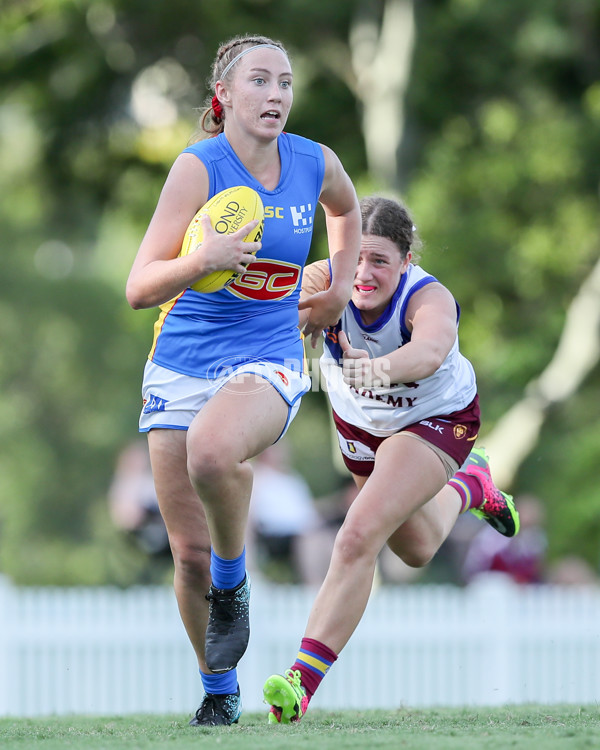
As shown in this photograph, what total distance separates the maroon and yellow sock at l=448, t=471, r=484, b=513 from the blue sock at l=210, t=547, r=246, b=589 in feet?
5.11

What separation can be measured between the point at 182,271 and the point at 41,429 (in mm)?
24475

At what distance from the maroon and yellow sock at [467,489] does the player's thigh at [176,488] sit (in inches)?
61.2

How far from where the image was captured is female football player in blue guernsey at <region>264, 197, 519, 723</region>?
4293 mm

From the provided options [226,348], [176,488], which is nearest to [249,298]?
[226,348]

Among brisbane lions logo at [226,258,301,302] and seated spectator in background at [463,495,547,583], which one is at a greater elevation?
brisbane lions logo at [226,258,301,302]

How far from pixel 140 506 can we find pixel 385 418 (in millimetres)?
5313

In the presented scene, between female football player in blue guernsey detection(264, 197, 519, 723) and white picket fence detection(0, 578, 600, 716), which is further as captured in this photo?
white picket fence detection(0, 578, 600, 716)

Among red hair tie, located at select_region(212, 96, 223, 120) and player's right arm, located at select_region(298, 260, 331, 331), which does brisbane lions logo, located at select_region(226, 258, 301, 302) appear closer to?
player's right arm, located at select_region(298, 260, 331, 331)

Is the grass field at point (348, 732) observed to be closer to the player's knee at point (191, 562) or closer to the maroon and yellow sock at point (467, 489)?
the player's knee at point (191, 562)

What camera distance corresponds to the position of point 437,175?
11.5 meters

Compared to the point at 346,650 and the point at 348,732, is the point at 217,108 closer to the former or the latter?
the point at 348,732

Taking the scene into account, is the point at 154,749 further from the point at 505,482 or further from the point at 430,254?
the point at 505,482

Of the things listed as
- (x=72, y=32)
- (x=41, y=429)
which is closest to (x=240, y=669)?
(x=72, y=32)

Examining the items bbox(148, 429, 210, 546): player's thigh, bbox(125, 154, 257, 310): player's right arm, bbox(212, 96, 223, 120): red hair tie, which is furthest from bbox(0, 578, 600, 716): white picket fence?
bbox(125, 154, 257, 310): player's right arm
